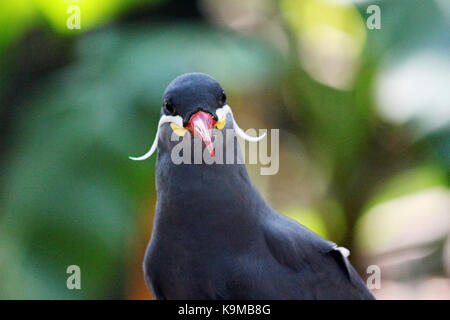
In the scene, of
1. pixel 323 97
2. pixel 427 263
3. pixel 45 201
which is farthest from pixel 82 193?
pixel 427 263

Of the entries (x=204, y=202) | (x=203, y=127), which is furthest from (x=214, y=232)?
(x=203, y=127)

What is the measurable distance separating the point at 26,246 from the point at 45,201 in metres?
0.30

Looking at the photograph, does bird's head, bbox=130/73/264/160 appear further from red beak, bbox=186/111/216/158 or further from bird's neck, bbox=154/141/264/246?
bird's neck, bbox=154/141/264/246

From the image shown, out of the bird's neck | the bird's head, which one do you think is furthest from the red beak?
the bird's neck

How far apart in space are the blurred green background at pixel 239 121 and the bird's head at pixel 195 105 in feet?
6.85

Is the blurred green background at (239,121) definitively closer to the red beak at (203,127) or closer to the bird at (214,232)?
the bird at (214,232)

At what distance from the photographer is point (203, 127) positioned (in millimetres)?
1995

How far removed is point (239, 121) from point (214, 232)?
2.71m

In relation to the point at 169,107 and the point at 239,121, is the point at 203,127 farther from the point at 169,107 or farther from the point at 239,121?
the point at 239,121

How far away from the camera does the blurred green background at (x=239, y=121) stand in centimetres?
414

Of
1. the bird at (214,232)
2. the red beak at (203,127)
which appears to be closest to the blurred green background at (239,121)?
the bird at (214,232)

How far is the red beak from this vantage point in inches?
77.6

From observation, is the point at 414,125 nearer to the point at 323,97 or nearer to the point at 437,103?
the point at 437,103

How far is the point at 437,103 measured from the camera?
14.3 feet
